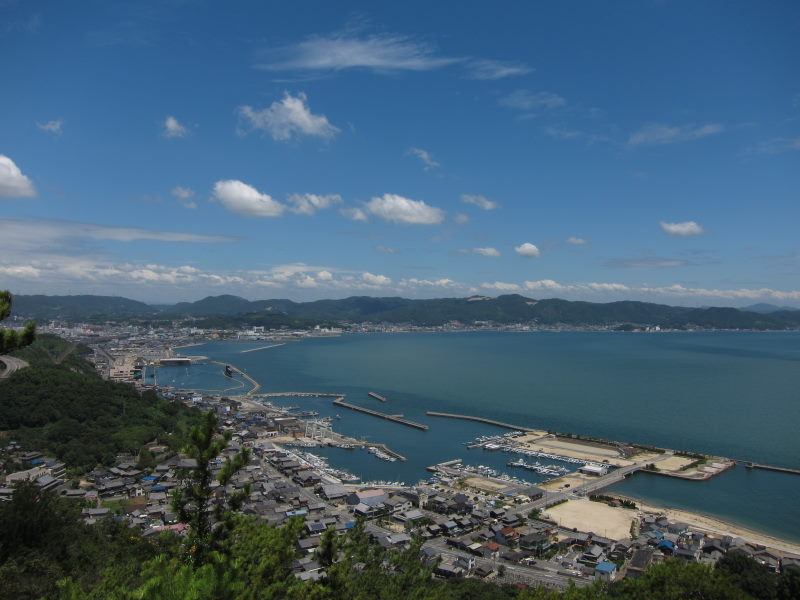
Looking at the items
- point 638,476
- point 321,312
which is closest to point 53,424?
point 638,476

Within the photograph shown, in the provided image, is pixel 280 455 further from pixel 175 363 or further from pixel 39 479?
pixel 175 363

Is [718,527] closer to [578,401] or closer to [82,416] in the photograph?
[578,401]

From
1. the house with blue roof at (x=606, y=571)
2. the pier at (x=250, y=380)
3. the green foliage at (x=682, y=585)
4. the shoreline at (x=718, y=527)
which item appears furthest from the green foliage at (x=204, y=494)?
the pier at (x=250, y=380)

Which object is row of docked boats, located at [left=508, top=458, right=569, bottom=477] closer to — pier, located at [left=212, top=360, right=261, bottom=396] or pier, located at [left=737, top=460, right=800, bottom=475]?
pier, located at [left=737, top=460, right=800, bottom=475]

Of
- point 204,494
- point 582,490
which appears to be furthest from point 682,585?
point 582,490

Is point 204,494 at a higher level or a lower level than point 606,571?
higher

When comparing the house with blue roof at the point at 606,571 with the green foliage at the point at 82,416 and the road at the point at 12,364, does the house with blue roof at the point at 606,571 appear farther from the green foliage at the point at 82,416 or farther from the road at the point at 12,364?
the road at the point at 12,364
